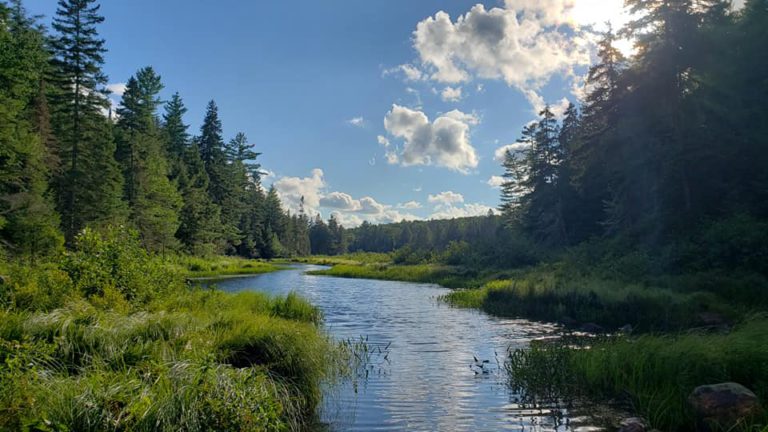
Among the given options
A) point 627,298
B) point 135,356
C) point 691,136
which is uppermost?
point 691,136

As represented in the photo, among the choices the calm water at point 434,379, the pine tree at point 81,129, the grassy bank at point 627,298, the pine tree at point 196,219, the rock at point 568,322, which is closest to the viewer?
the calm water at point 434,379

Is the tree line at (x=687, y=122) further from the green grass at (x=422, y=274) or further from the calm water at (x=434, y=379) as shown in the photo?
the calm water at (x=434, y=379)

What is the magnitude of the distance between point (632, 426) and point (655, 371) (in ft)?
8.31

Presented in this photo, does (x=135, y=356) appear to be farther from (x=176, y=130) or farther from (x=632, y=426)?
(x=176, y=130)

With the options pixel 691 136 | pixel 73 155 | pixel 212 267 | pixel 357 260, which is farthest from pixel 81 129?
pixel 357 260

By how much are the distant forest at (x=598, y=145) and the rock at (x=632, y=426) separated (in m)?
19.4

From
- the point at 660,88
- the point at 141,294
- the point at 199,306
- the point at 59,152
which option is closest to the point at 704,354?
the point at 199,306

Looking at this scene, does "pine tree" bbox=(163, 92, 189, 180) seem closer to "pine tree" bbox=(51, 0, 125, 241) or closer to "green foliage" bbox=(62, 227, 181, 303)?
"pine tree" bbox=(51, 0, 125, 241)

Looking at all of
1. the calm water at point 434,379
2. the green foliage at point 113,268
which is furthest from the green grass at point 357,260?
the green foliage at point 113,268

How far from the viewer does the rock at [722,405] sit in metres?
7.83

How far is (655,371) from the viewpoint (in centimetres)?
1025

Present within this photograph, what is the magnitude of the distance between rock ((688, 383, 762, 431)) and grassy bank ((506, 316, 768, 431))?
0.18 metres

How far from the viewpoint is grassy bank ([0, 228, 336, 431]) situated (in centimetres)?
583

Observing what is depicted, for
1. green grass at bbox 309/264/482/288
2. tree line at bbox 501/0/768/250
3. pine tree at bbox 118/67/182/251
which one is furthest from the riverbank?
pine tree at bbox 118/67/182/251
